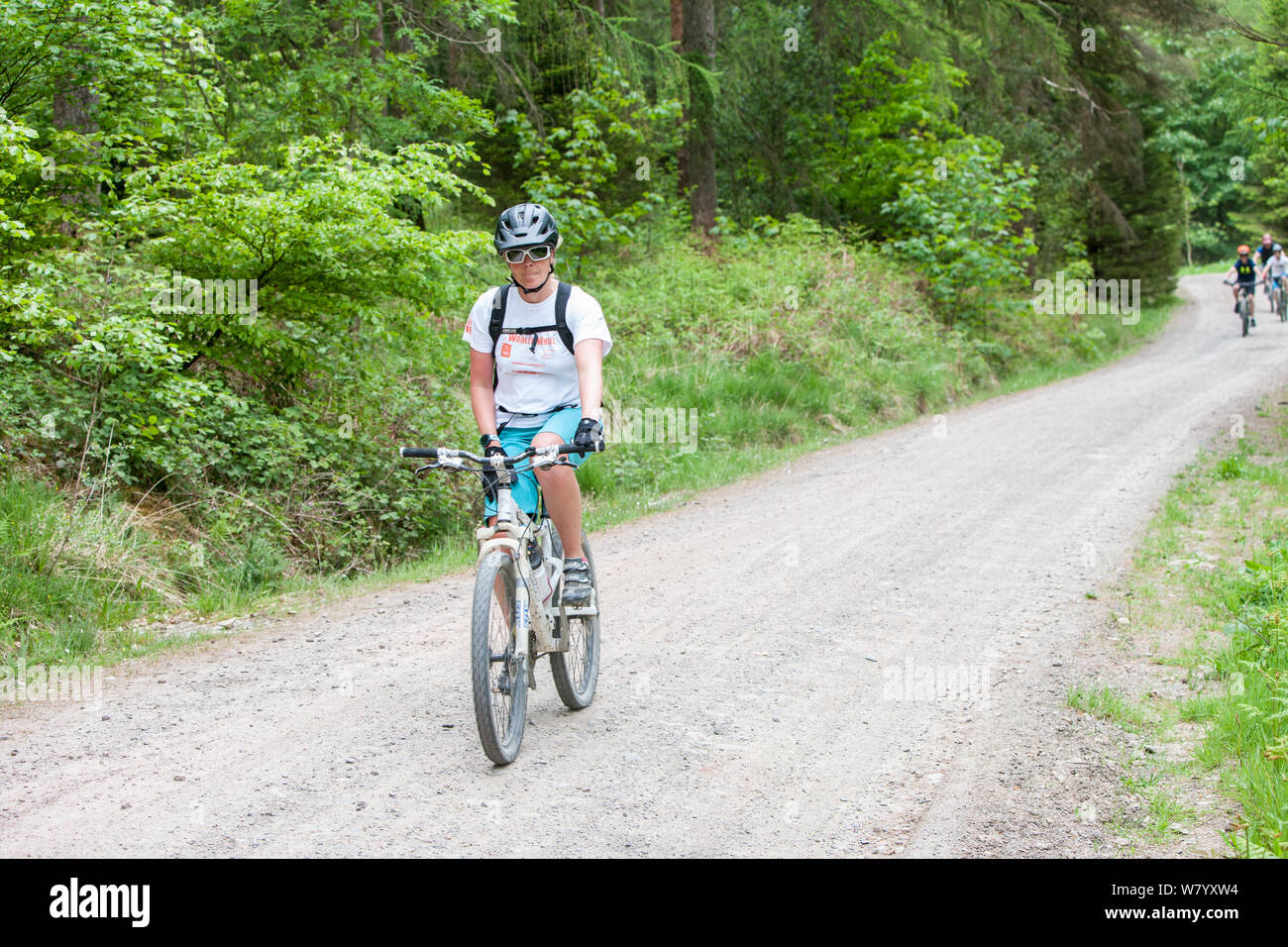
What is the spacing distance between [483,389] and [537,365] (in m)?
0.27

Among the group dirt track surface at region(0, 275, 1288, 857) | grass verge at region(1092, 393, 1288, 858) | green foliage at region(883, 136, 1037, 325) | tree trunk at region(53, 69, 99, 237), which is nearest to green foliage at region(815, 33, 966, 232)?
green foliage at region(883, 136, 1037, 325)

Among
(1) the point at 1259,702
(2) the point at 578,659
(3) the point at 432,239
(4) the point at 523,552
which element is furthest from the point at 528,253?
(3) the point at 432,239

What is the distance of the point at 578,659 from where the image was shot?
5492mm

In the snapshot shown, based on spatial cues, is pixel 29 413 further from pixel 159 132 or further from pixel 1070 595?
pixel 1070 595

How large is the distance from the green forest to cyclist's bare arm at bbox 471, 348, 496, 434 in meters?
3.25

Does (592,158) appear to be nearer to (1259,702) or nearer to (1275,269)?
(1259,702)

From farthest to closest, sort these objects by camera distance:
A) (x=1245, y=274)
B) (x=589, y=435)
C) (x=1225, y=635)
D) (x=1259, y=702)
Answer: (x=1245, y=274) < (x=1225, y=635) < (x=1259, y=702) < (x=589, y=435)

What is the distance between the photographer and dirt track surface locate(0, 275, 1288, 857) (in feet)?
13.4

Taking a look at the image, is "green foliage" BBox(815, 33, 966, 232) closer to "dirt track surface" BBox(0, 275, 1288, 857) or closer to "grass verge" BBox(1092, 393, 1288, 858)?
"grass verge" BBox(1092, 393, 1288, 858)

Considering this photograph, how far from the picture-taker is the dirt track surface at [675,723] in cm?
408

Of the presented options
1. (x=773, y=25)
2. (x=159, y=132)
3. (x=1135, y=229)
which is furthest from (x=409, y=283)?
(x=1135, y=229)

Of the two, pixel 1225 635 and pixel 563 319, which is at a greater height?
pixel 563 319

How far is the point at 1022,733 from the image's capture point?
516 cm

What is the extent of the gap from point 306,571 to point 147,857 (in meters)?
5.30
